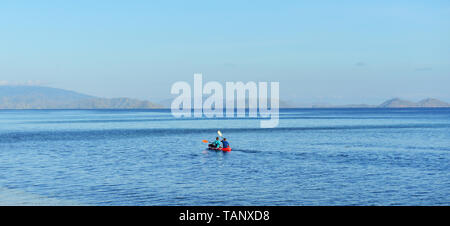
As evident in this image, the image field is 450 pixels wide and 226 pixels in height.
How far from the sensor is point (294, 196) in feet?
80.1

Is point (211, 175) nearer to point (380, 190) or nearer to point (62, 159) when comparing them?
point (380, 190)

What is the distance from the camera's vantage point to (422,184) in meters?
27.7

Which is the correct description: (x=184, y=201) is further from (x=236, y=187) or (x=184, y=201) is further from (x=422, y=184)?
(x=422, y=184)

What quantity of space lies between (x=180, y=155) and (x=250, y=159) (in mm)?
7634

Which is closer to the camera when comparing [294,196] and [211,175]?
[294,196]

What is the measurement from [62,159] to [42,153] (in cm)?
663

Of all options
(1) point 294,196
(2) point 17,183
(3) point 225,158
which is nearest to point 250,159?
(3) point 225,158

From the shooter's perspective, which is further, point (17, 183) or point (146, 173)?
point (146, 173)

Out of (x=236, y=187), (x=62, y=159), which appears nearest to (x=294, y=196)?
(x=236, y=187)

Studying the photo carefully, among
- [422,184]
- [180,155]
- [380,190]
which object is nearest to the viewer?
[380,190]

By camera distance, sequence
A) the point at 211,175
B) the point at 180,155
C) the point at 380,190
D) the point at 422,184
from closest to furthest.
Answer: the point at 380,190, the point at 422,184, the point at 211,175, the point at 180,155

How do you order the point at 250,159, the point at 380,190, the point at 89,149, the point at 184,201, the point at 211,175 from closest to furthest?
the point at 184,201
the point at 380,190
the point at 211,175
the point at 250,159
the point at 89,149
